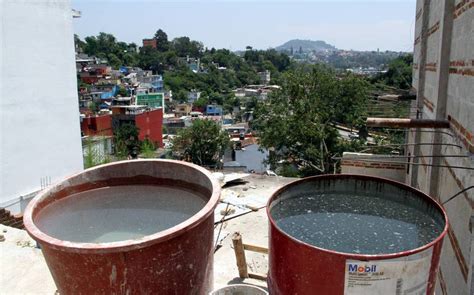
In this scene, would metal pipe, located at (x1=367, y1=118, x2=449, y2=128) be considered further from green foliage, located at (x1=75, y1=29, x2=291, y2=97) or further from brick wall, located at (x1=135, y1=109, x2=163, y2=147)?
green foliage, located at (x1=75, y1=29, x2=291, y2=97)

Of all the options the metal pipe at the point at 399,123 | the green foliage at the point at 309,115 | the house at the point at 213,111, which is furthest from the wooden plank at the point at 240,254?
the house at the point at 213,111

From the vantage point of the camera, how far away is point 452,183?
3.74 metres

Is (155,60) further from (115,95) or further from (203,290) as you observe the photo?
(203,290)

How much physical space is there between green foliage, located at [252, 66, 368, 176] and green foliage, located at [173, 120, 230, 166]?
1114 centimetres

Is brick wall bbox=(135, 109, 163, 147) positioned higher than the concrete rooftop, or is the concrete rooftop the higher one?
the concrete rooftop

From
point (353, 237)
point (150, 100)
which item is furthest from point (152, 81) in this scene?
point (353, 237)

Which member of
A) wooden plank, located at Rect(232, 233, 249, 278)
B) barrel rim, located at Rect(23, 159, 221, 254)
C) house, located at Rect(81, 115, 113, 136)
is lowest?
house, located at Rect(81, 115, 113, 136)

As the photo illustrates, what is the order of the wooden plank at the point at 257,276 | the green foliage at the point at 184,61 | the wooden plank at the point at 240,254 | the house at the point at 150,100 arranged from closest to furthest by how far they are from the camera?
the wooden plank at the point at 240,254 < the wooden plank at the point at 257,276 < the house at the point at 150,100 < the green foliage at the point at 184,61

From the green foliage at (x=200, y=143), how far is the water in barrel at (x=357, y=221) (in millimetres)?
27115

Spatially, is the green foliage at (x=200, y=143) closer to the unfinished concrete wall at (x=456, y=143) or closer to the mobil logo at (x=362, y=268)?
the unfinished concrete wall at (x=456, y=143)

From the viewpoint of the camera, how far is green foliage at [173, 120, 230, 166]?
1200 inches

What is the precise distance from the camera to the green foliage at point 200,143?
100.0 ft

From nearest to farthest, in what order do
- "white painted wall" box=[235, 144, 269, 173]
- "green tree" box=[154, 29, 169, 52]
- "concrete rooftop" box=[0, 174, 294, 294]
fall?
"concrete rooftop" box=[0, 174, 294, 294]
"white painted wall" box=[235, 144, 269, 173]
"green tree" box=[154, 29, 169, 52]

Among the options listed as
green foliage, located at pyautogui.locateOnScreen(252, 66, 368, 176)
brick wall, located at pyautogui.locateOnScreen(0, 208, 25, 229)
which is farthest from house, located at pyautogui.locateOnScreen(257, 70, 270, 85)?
brick wall, located at pyautogui.locateOnScreen(0, 208, 25, 229)
